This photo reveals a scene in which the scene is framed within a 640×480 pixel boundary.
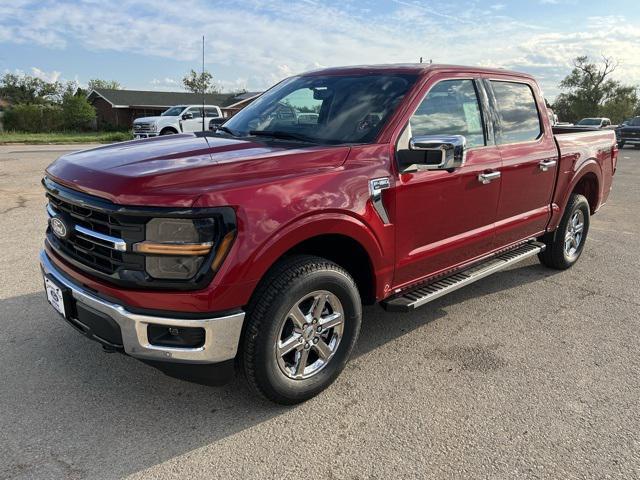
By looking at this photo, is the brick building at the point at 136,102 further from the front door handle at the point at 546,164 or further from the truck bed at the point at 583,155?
the front door handle at the point at 546,164

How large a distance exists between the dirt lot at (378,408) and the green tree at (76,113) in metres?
51.5

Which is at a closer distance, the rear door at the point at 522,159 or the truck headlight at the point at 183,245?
the truck headlight at the point at 183,245

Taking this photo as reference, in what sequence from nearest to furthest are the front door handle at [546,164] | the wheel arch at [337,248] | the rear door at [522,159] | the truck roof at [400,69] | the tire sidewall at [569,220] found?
1. the wheel arch at [337,248]
2. the truck roof at [400,69]
3. the rear door at [522,159]
4. the front door handle at [546,164]
5. the tire sidewall at [569,220]

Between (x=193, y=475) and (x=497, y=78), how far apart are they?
368cm

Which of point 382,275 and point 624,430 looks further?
point 382,275

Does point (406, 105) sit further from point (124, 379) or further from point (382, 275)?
point (124, 379)

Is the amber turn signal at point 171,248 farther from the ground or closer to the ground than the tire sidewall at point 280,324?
farther from the ground

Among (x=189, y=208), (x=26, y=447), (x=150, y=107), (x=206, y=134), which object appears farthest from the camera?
(x=150, y=107)

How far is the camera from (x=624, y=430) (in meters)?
2.74

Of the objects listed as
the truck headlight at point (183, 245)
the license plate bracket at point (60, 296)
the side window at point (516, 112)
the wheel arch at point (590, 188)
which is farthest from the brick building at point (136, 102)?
the truck headlight at point (183, 245)

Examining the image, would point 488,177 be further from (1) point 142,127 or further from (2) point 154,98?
(2) point 154,98

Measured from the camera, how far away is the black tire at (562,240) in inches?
202

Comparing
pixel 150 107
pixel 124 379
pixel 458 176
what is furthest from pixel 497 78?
pixel 150 107

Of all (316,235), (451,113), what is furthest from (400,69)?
→ (316,235)
